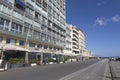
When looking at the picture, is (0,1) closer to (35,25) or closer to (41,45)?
(35,25)

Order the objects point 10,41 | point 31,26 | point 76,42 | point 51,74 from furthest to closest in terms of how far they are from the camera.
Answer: point 76,42 → point 31,26 → point 10,41 → point 51,74

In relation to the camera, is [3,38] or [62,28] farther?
[62,28]

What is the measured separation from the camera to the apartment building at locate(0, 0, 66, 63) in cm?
3484

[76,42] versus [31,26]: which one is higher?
[76,42]

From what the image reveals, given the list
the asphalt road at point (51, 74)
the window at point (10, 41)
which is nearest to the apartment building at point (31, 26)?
the window at point (10, 41)

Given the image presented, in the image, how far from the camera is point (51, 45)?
200 feet

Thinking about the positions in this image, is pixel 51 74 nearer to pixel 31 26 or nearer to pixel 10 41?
pixel 10 41

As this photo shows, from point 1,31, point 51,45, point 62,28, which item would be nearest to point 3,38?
point 1,31

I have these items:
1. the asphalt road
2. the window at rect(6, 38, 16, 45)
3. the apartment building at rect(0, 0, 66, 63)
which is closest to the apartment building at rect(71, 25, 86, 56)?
→ the apartment building at rect(0, 0, 66, 63)

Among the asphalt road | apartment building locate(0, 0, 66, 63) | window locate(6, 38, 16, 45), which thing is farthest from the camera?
window locate(6, 38, 16, 45)

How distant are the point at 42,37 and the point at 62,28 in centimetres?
2305

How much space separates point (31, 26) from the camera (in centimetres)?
4641

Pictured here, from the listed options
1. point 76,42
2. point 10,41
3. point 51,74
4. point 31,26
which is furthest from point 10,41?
point 76,42

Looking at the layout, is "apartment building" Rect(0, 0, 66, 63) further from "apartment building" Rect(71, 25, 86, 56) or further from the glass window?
"apartment building" Rect(71, 25, 86, 56)
